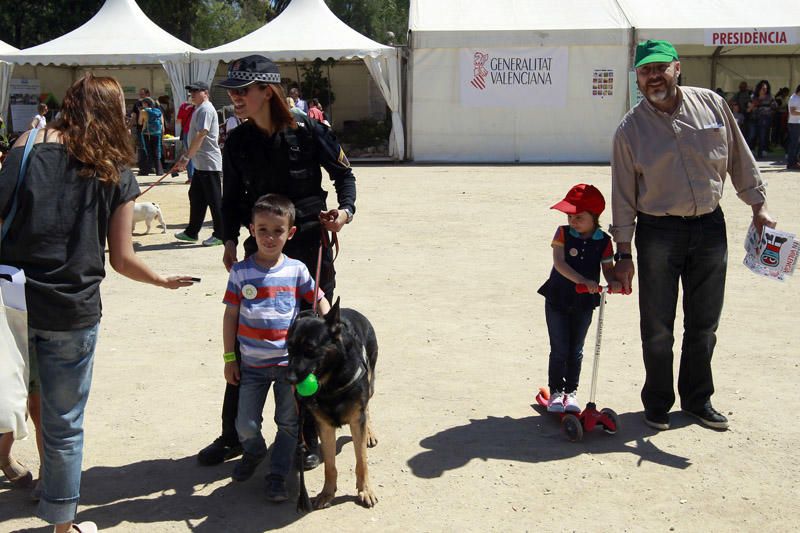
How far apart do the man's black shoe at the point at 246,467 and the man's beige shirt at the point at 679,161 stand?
213 centimetres

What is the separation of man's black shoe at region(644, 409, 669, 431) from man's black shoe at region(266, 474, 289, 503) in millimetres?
2006

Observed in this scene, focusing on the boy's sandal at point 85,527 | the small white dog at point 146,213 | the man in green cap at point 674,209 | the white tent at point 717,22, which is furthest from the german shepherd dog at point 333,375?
the white tent at point 717,22

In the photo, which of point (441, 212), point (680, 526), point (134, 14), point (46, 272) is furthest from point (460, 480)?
point (134, 14)

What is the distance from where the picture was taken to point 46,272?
3049 millimetres

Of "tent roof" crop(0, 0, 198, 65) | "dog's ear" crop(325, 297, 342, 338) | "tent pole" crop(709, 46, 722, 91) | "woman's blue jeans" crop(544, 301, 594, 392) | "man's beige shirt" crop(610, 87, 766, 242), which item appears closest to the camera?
"dog's ear" crop(325, 297, 342, 338)

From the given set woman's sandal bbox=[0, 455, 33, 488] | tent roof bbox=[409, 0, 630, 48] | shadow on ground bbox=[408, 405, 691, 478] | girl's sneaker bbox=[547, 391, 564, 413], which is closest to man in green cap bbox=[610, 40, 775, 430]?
shadow on ground bbox=[408, 405, 691, 478]

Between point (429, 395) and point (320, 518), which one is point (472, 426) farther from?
point (320, 518)

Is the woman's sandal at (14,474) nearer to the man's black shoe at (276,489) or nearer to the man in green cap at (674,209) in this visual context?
the man's black shoe at (276,489)

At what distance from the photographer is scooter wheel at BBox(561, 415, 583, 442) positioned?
14.5ft

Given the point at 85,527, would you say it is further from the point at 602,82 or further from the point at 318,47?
the point at 602,82

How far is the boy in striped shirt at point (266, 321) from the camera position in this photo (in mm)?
3787

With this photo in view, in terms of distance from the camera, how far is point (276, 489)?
150 inches

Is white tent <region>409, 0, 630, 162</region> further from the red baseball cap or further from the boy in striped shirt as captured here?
the boy in striped shirt

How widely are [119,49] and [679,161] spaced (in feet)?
64.3
